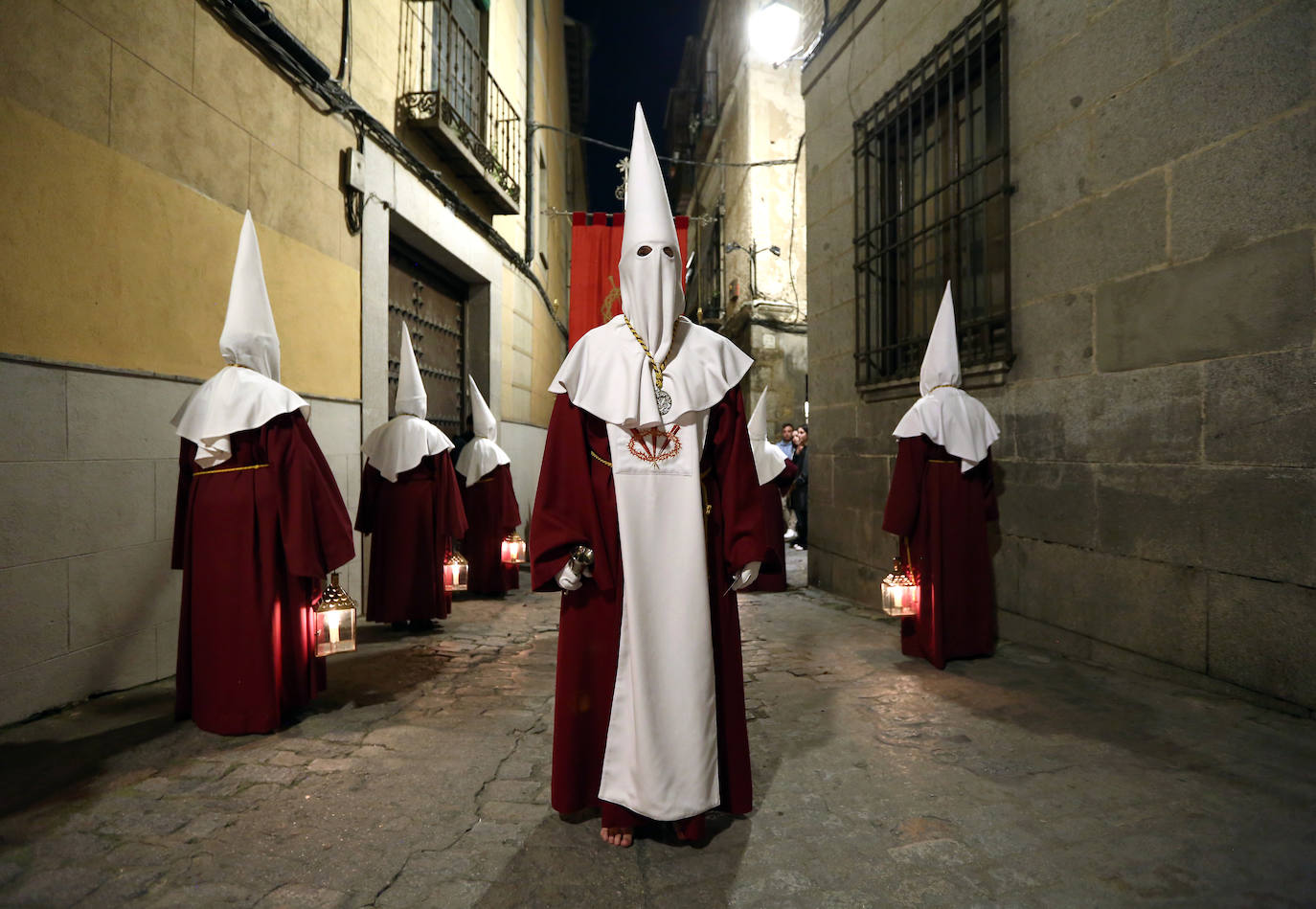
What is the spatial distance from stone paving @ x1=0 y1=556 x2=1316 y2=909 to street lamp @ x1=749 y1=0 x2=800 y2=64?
7.33m

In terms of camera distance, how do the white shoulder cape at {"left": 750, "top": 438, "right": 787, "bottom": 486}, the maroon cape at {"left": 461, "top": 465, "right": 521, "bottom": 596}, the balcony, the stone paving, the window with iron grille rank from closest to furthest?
the stone paving
the window with iron grille
the white shoulder cape at {"left": 750, "top": 438, "right": 787, "bottom": 486}
the maroon cape at {"left": 461, "top": 465, "right": 521, "bottom": 596}
the balcony

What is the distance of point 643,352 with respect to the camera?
2.53 m

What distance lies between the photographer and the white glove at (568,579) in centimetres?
238

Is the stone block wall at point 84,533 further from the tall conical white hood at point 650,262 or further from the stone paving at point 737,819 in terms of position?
the tall conical white hood at point 650,262

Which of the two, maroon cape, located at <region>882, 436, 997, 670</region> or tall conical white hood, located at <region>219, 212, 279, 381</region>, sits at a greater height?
tall conical white hood, located at <region>219, 212, 279, 381</region>

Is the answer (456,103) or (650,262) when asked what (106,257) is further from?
(456,103)

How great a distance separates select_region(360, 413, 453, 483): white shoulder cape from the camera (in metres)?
5.49

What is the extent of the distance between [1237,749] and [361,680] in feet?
14.3

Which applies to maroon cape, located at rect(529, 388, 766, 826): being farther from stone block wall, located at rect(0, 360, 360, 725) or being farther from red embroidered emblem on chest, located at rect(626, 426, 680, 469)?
stone block wall, located at rect(0, 360, 360, 725)

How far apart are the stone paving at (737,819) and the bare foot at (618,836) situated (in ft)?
0.11

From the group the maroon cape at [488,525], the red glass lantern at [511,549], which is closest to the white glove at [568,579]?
the red glass lantern at [511,549]

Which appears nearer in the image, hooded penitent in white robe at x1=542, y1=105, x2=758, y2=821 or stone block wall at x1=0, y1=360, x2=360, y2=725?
hooded penitent in white robe at x1=542, y1=105, x2=758, y2=821

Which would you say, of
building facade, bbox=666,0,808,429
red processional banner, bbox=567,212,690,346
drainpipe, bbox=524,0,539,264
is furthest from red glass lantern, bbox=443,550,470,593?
building facade, bbox=666,0,808,429

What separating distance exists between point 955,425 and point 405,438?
3904mm
